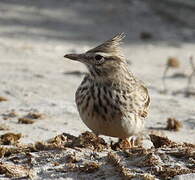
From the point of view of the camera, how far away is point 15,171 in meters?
5.40

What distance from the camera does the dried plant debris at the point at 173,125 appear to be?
8250mm

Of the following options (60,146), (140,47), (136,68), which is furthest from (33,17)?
A: (60,146)

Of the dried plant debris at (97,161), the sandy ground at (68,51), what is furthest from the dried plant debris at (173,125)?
the dried plant debris at (97,161)

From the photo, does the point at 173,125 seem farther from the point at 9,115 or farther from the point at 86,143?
the point at 86,143

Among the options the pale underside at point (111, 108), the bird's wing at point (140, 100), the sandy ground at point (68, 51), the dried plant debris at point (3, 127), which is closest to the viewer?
the pale underside at point (111, 108)

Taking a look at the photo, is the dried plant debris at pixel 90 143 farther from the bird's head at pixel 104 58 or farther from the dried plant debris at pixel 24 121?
the dried plant debris at pixel 24 121

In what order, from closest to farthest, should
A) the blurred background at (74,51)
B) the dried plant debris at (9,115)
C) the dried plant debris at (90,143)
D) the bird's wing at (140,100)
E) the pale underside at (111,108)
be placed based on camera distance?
the dried plant debris at (90,143), the pale underside at (111,108), the bird's wing at (140,100), the dried plant debris at (9,115), the blurred background at (74,51)

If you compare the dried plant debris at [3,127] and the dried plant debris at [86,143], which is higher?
the dried plant debris at [86,143]

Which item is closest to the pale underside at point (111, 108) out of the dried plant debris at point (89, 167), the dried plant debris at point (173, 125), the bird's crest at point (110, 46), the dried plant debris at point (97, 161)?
the bird's crest at point (110, 46)

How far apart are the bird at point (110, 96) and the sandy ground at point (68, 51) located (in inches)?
33.0

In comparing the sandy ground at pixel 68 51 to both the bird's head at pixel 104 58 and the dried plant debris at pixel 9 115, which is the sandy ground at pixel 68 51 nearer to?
the dried plant debris at pixel 9 115

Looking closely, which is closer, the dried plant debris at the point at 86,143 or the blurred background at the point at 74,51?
the dried plant debris at the point at 86,143

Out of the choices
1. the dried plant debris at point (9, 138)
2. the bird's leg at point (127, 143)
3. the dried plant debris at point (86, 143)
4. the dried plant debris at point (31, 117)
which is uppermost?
the dried plant debris at point (86, 143)

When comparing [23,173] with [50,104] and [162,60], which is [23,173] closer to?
[50,104]
